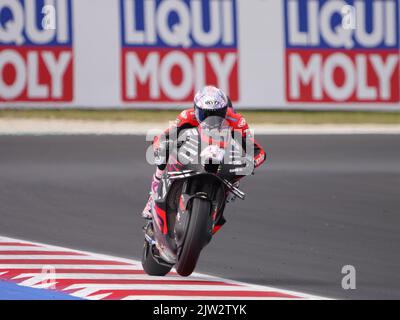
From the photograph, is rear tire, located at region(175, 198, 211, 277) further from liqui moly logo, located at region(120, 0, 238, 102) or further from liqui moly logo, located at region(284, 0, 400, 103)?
liqui moly logo, located at region(284, 0, 400, 103)

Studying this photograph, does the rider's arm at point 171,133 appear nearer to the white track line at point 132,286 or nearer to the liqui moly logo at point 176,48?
the white track line at point 132,286

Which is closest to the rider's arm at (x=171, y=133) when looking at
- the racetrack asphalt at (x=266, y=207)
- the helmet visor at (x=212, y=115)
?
the helmet visor at (x=212, y=115)

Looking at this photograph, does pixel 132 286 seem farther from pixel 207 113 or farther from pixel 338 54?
pixel 338 54

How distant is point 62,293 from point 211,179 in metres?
1.30

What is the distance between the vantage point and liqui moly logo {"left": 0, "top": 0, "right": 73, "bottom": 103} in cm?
1830

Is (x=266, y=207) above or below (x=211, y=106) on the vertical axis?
below

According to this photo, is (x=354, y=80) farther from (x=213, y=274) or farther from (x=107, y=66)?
(x=213, y=274)

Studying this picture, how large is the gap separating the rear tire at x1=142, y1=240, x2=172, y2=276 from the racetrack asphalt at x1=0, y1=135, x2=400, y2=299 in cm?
48

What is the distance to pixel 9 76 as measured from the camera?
60.0 ft

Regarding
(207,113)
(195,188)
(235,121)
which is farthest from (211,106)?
(195,188)

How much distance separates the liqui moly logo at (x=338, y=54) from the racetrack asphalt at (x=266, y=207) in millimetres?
1578

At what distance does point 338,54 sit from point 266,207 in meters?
6.92

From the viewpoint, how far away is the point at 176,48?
18.7 m

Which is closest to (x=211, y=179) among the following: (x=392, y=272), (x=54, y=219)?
(x=392, y=272)
